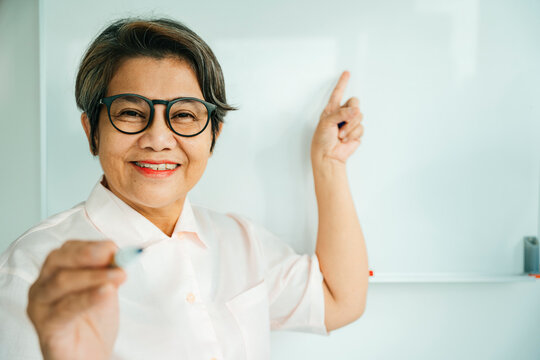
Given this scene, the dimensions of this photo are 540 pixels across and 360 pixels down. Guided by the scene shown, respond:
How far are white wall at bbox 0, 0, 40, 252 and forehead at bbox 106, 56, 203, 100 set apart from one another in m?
0.44

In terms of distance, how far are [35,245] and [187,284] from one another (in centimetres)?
31

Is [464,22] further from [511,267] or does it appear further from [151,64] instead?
[151,64]

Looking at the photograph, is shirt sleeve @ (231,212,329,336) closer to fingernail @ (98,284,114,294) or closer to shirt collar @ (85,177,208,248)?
shirt collar @ (85,177,208,248)

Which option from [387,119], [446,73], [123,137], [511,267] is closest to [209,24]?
[123,137]

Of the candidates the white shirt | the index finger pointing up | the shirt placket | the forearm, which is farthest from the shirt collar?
the index finger pointing up

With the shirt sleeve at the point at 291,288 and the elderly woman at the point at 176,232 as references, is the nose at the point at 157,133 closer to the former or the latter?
the elderly woman at the point at 176,232

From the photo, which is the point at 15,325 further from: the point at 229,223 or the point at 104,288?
the point at 229,223

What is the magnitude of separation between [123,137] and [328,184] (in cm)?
56

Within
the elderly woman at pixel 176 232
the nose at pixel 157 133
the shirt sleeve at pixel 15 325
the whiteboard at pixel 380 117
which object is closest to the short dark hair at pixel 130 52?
the elderly woman at pixel 176 232

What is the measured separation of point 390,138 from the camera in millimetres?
1148

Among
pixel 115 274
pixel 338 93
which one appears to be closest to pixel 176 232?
pixel 115 274

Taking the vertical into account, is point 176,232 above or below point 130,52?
below

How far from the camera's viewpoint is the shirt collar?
0.86 meters

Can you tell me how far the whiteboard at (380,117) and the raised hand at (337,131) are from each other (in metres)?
0.04
